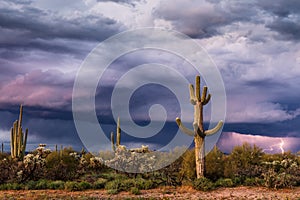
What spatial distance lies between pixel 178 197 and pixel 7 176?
1053 centimetres

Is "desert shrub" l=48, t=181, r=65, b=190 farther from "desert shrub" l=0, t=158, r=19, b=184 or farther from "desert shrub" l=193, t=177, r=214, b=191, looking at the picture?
"desert shrub" l=193, t=177, r=214, b=191

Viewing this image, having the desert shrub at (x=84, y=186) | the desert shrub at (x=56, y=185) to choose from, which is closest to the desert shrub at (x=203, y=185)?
the desert shrub at (x=84, y=186)

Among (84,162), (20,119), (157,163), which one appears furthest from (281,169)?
(20,119)

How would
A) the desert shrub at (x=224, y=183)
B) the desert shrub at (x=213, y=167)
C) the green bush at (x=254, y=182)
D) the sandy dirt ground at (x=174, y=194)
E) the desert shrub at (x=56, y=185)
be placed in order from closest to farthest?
1. the sandy dirt ground at (x=174, y=194)
2. the desert shrub at (x=224, y=183)
3. the desert shrub at (x=56, y=185)
4. the green bush at (x=254, y=182)
5. the desert shrub at (x=213, y=167)

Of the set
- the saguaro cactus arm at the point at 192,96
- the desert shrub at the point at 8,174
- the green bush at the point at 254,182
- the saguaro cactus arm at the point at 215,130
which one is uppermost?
the saguaro cactus arm at the point at 192,96

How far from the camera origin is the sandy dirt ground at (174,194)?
19.1 m

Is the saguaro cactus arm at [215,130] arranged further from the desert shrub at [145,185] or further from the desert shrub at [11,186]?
the desert shrub at [11,186]

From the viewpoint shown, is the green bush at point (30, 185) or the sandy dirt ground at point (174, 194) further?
the green bush at point (30, 185)

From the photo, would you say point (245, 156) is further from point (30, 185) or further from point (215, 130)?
point (30, 185)

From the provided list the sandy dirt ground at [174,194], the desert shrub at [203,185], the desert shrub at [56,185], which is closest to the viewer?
the sandy dirt ground at [174,194]

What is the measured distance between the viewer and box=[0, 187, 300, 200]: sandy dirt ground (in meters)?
19.1

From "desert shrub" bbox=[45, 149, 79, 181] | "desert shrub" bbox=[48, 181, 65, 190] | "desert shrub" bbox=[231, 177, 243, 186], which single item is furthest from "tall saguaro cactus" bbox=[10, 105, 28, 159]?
"desert shrub" bbox=[231, 177, 243, 186]

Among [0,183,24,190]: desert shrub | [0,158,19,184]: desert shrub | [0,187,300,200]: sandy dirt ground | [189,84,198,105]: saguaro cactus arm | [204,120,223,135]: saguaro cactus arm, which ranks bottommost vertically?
[0,187,300,200]: sandy dirt ground

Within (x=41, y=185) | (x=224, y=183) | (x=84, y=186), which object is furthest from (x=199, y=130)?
(x=41, y=185)
